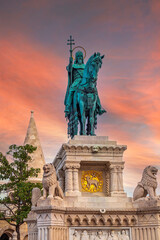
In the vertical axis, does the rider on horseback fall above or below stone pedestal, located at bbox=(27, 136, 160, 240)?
above

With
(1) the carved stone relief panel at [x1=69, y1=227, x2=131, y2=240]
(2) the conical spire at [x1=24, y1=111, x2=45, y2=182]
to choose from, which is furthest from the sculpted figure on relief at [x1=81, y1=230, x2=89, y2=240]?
(2) the conical spire at [x1=24, y1=111, x2=45, y2=182]

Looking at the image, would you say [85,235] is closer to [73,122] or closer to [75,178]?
[75,178]

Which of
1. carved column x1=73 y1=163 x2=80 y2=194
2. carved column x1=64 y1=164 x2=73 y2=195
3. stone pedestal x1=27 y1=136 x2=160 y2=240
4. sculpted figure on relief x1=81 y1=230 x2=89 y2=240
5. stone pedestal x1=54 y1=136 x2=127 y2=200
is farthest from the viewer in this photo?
stone pedestal x1=54 y1=136 x2=127 y2=200

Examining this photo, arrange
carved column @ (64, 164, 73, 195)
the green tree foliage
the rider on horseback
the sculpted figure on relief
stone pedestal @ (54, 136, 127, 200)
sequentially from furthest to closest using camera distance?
→ the green tree foliage → the rider on horseback → stone pedestal @ (54, 136, 127, 200) → carved column @ (64, 164, 73, 195) → the sculpted figure on relief

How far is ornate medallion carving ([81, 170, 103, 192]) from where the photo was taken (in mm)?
16453

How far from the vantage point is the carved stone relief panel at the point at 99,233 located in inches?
573

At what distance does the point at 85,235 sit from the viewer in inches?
574

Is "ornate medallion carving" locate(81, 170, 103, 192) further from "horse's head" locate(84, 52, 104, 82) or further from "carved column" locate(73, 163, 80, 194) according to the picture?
"horse's head" locate(84, 52, 104, 82)

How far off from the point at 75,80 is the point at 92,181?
5.75 meters

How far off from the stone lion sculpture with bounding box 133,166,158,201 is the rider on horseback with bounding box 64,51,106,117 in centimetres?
469

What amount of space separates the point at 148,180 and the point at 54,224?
4374 millimetres

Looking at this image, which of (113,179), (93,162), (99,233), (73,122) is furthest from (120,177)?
(73,122)

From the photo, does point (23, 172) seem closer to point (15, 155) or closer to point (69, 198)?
point (15, 155)

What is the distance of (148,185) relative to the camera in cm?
1526
